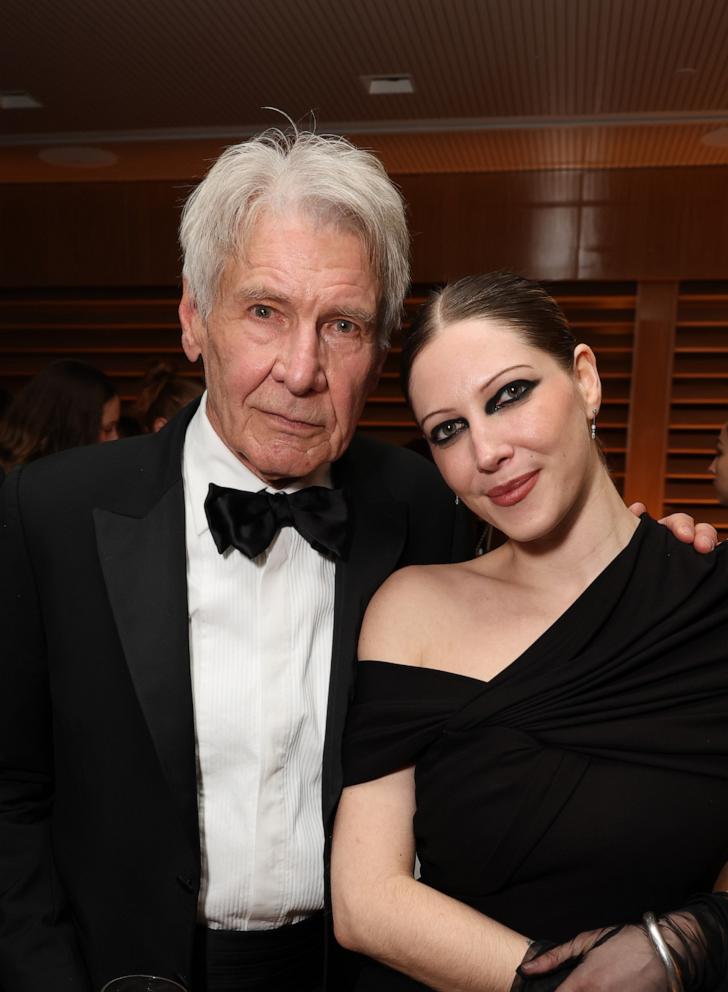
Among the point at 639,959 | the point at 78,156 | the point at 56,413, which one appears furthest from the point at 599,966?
the point at 78,156

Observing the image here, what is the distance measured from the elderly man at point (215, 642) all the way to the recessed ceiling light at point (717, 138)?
528cm

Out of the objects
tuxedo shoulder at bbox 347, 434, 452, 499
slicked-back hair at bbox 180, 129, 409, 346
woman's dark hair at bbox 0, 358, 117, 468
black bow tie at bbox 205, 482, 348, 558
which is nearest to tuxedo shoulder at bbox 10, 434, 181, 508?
black bow tie at bbox 205, 482, 348, 558

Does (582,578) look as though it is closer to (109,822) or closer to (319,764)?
(319,764)

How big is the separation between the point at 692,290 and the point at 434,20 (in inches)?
125

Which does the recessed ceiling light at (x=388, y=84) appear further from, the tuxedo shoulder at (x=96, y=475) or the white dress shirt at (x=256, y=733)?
the white dress shirt at (x=256, y=733)

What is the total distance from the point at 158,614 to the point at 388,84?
4753 mm

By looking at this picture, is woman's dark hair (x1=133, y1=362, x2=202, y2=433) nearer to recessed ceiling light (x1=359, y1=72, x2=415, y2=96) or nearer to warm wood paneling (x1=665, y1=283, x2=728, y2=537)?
recessed ceiling light (x1=359, y1=72, x2=415, y2=96)

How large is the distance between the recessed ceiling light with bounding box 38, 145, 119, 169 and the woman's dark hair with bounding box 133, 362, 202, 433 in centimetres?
290

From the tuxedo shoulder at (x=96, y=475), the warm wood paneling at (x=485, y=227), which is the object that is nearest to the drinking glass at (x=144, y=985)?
the tuxedo shoulder at (x=96, y=475)

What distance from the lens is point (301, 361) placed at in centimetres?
138

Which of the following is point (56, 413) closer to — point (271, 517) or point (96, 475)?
point (96, 475)

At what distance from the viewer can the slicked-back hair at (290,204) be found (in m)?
1.42

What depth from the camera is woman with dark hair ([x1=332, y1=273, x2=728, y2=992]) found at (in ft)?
4.07

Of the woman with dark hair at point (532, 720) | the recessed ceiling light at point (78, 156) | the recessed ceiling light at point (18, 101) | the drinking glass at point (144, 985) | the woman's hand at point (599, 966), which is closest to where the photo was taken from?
the drinking glass at point (144, 985)
